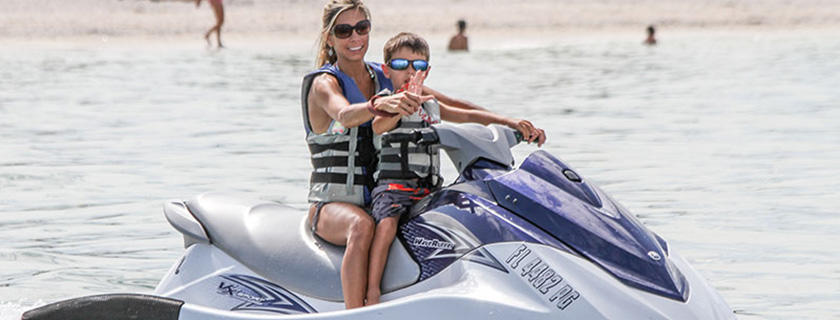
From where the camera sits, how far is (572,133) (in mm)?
13383

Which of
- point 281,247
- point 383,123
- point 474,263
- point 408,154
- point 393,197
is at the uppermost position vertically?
point 383,123

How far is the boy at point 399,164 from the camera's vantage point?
3951 mm

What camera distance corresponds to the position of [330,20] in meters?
4.35

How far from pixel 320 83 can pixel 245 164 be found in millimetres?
7185

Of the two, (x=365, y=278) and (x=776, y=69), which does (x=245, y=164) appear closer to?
(x=365, y=278)

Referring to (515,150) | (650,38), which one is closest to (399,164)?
(515,150)

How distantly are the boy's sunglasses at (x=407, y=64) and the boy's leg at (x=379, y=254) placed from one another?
19.4 inches

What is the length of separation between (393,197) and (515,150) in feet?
24.8

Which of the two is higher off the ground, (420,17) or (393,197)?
(393,197)

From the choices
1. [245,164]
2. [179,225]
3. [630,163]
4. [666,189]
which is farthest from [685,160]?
[179,225]

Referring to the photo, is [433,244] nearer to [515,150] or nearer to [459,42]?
[515,150]

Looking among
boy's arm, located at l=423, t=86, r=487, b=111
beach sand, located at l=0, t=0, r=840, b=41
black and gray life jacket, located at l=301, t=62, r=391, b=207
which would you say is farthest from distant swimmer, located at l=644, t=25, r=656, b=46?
black and gray life jacket, located at l=301, t=62, r=391, b=207

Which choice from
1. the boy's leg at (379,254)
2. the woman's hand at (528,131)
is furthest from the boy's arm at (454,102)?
the boy's leg at (379,254)

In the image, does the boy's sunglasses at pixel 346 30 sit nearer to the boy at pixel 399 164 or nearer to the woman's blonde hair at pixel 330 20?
the woman's blonde hair at pixel 330 20
